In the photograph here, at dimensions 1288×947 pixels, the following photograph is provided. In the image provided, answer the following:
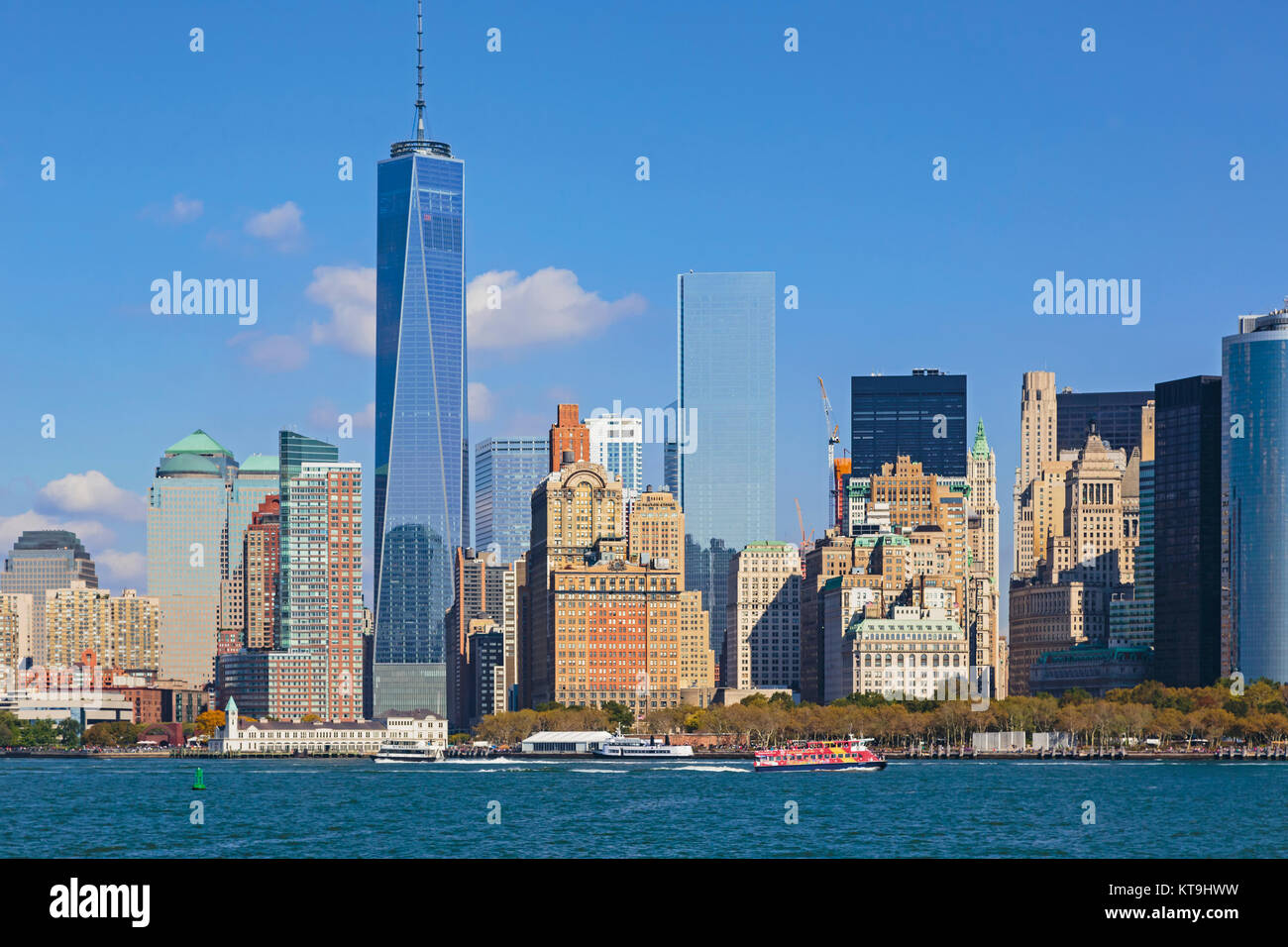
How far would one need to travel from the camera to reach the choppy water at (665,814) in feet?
241

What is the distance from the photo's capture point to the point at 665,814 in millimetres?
94375

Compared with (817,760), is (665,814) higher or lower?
higher

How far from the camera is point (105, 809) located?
104 meters

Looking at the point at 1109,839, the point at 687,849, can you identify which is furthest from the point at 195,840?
the point at 1109,839

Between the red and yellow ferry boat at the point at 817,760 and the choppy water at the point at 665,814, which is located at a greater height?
the choppy water at the point at 665,814

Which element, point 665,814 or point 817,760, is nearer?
point 665,814

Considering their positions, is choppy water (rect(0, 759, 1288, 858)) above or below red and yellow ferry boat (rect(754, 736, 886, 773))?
above

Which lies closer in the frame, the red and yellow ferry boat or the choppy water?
the choppy water

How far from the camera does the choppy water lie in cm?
7344

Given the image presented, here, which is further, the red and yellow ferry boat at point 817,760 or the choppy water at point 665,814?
the red and yellow ferry boat at point 817,760
